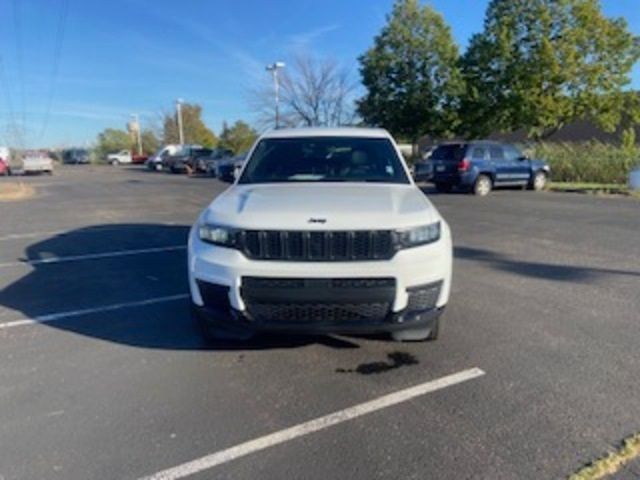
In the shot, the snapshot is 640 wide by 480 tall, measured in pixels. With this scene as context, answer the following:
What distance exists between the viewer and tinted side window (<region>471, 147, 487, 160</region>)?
53.8ft

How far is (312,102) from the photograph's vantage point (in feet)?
124

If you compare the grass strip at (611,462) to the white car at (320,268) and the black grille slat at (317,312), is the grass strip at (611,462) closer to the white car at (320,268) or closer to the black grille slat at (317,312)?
the white car at (320,268)

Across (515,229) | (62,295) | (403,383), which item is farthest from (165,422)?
(515,229)

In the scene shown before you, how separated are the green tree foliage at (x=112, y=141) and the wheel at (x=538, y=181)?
72.8 metres

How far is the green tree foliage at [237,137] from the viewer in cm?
4762

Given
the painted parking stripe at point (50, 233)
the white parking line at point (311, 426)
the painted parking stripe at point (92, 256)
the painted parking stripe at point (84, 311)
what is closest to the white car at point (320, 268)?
the white parking line at point (311, 426)

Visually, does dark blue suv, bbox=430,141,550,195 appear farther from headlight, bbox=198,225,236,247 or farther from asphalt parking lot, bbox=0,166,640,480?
headlight, bbox=198,225,236,247

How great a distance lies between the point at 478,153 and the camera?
54.1ft

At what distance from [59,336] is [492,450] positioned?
371 cm

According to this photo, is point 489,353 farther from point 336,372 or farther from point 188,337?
point 188,337

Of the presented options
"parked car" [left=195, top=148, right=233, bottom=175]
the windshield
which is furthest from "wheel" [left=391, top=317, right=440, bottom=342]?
"parked car" [left=195, top=148, right=233, bottom=175]

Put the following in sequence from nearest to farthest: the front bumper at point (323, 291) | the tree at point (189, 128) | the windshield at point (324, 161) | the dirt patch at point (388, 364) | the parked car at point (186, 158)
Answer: the front bumper at point (323, 291) → the dirt patch at point (388, 364) → the windshield at point (324, 161) → the parked car at point (186, 158) → the tree at point (189, 128)

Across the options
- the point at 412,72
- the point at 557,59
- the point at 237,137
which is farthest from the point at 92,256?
the point at 237,137

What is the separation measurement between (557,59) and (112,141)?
76.8 m
